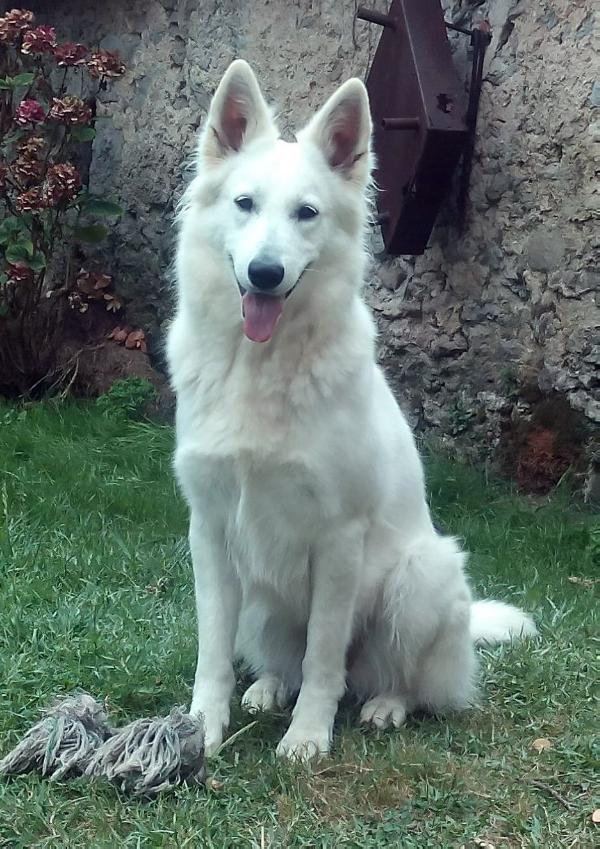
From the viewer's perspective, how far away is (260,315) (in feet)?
9.39

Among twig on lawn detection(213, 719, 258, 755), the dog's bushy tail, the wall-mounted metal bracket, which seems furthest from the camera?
the wall-mounted metal bracket

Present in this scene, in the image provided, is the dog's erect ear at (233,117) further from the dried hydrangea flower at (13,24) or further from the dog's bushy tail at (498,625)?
the dried hydrangea flower at (13,24)

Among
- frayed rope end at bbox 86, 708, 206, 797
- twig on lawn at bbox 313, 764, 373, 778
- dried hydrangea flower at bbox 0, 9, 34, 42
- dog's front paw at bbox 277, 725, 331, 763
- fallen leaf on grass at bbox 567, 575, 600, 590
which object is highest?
dried hydrangea flower at bbox 0, 9, 34, 42

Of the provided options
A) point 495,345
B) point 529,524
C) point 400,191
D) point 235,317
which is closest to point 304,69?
point 400,191

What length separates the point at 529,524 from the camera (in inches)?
199

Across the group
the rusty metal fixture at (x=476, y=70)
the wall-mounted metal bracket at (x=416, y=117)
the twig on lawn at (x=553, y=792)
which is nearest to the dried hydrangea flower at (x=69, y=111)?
the wall-mounted metal bracket at (x=416, y=117)

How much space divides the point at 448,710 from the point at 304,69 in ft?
14.3

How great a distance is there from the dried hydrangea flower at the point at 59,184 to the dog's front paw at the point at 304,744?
473cm

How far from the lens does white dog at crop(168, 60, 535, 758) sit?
2.86 m

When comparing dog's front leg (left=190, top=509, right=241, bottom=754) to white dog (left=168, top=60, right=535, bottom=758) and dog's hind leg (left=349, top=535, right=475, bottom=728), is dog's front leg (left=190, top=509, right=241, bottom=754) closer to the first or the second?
white dog (left=168, top=60, right=535, bottom=758)

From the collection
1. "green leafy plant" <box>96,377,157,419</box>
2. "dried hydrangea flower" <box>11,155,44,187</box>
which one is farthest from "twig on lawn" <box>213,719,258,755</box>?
"dried hydrangea flower" <box>11,155,44,187</box>

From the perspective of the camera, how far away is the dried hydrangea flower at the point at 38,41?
22.2ft

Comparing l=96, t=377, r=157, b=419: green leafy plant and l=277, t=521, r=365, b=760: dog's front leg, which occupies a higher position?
l=277, t=521, r=365, b=760: dog's front leg

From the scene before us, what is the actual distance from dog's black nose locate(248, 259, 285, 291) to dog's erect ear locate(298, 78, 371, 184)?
18.4 inches
